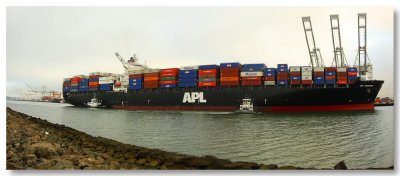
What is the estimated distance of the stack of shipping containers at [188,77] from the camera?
14834mm

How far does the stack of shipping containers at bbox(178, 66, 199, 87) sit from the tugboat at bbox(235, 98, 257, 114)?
2594 mm

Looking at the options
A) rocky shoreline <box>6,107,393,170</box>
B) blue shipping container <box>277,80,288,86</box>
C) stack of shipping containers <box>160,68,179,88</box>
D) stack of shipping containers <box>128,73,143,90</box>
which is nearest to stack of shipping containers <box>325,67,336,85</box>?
blue shipping container <box>277,80,288,86</box>

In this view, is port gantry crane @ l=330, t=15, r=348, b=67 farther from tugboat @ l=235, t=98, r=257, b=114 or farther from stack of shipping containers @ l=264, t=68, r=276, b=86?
tugboat @ l=235, t=98, r=257, b=114

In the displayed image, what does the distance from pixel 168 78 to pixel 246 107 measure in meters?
4.12

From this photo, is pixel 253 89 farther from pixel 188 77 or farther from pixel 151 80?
pixel 151 80

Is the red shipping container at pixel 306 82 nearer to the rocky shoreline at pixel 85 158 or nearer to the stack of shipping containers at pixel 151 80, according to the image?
the stack of shipping containers at pixel 151 80

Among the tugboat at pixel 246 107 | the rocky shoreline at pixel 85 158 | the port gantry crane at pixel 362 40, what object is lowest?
the rocky shoreline at pixel 85 158

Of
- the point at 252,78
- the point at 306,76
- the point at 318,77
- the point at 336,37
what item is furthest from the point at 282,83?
the point at 336,37

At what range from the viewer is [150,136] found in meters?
7.65

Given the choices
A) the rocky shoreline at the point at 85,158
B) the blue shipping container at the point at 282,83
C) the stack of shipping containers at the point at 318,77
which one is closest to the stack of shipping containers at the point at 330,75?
the stack of shipping containers at the point at 318,77

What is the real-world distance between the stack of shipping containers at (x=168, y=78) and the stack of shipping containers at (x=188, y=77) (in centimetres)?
25

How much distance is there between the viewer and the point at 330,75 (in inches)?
541

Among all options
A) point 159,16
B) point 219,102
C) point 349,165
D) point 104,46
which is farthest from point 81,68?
point 219,102

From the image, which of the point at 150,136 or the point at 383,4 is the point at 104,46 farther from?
the point at 383,4
